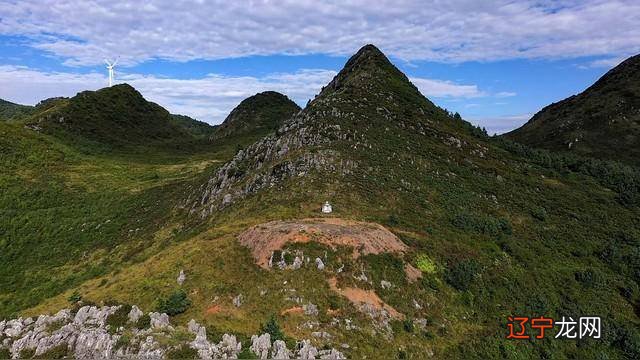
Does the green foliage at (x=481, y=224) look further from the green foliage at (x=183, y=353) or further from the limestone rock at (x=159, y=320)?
the green foliage at (x=183, y=353)

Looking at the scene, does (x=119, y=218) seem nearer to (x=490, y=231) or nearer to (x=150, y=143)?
(x=490, y=231)

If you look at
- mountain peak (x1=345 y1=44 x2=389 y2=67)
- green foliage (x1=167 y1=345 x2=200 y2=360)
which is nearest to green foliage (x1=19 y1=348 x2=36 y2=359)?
green foliage (x1=167 y1=345 x2=200 y2=360)

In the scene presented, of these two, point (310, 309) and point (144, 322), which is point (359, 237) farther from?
point (144, 322)

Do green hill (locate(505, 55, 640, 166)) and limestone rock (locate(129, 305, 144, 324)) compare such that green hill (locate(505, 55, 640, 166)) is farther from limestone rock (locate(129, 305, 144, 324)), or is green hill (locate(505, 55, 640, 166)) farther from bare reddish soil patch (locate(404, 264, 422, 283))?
limestone rock (locate(129, 305, 144, 324))

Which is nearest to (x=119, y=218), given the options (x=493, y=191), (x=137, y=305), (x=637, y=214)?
(x=137, y=305)

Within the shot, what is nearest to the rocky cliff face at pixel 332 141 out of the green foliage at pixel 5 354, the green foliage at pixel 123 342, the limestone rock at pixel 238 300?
the limestone rock at pixel 238 300

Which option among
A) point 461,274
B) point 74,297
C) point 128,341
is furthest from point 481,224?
point 74,297
